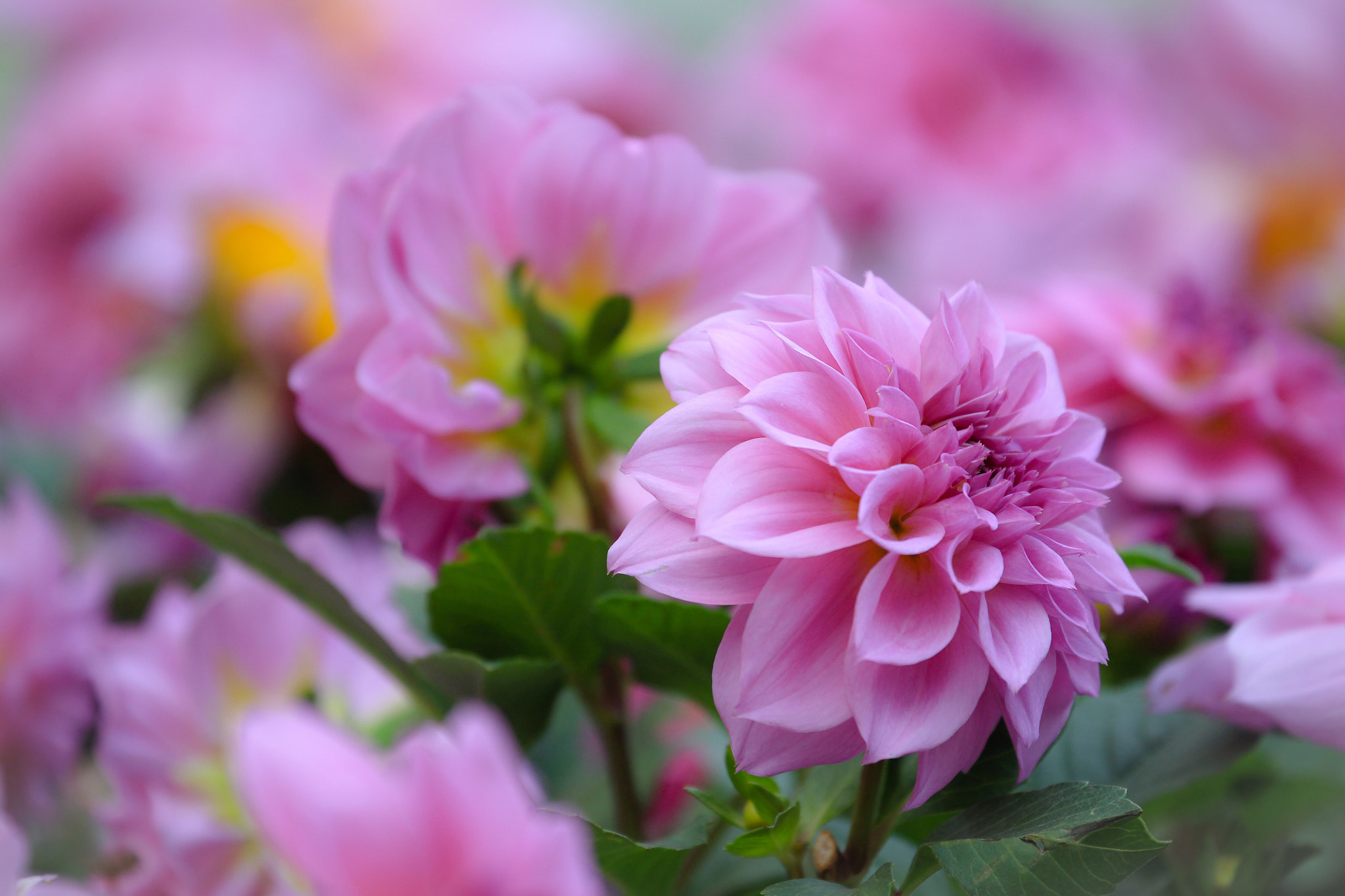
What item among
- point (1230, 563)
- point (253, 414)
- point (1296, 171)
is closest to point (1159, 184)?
point (1296, 171)

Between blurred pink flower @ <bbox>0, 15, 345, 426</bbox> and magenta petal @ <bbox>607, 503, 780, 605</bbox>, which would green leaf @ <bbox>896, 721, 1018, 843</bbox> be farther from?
blurred pink flower @ <bbox>0, 15, 345, 426</bbox>

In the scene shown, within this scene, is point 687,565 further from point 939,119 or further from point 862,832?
point 939,119

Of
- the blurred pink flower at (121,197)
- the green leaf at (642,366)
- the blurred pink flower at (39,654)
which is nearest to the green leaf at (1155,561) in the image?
the green leaf at (642,366)

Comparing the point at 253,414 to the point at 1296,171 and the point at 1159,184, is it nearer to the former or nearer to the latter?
the point at 1159,184

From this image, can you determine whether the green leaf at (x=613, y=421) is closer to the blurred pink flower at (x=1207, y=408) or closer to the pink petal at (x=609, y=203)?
the pink petal at (x=609, y=203)

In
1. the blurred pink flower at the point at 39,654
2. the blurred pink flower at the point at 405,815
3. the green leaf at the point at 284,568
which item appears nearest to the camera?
the blurred pink flower at the point at 405,815

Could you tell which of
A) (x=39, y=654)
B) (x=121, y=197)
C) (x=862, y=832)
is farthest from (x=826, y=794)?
(x=121, y=197)
